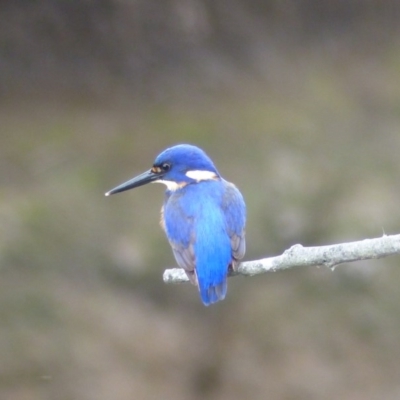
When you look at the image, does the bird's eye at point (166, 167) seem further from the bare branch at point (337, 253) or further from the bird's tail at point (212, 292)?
the bare branch at point (337, 253)

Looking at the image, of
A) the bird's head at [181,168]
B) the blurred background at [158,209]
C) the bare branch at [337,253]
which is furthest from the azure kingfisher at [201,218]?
the blurred background at [158,209]

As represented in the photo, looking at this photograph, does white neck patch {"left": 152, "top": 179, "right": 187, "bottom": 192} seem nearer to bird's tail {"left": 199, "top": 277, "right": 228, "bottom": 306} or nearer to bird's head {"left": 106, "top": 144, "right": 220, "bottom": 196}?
bird's head {"left": 106, "top": 144, "right": 220, "bottom": 196}

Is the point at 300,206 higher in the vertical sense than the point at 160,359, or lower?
higher

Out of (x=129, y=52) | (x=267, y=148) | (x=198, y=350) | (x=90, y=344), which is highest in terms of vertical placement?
(x=129, y=52)

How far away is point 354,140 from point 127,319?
176 centimetres

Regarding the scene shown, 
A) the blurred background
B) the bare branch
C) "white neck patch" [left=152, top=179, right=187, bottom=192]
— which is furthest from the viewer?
the blurred background

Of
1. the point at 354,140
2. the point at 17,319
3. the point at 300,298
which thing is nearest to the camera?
the point at 17,319

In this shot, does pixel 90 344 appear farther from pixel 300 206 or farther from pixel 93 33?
pixel 93 33

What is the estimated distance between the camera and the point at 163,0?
5359 millimetres

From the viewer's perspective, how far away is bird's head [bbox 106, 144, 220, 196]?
126 inches

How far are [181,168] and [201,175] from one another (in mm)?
73

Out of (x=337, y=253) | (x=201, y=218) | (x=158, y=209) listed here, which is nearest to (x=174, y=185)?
(x=201, y=218)

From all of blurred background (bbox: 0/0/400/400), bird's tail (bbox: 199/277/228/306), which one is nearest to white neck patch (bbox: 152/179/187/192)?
bird's tail (bbox: 199/277/228/306)

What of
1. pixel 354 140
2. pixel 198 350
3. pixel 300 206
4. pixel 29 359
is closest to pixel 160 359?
pixel 198 350
